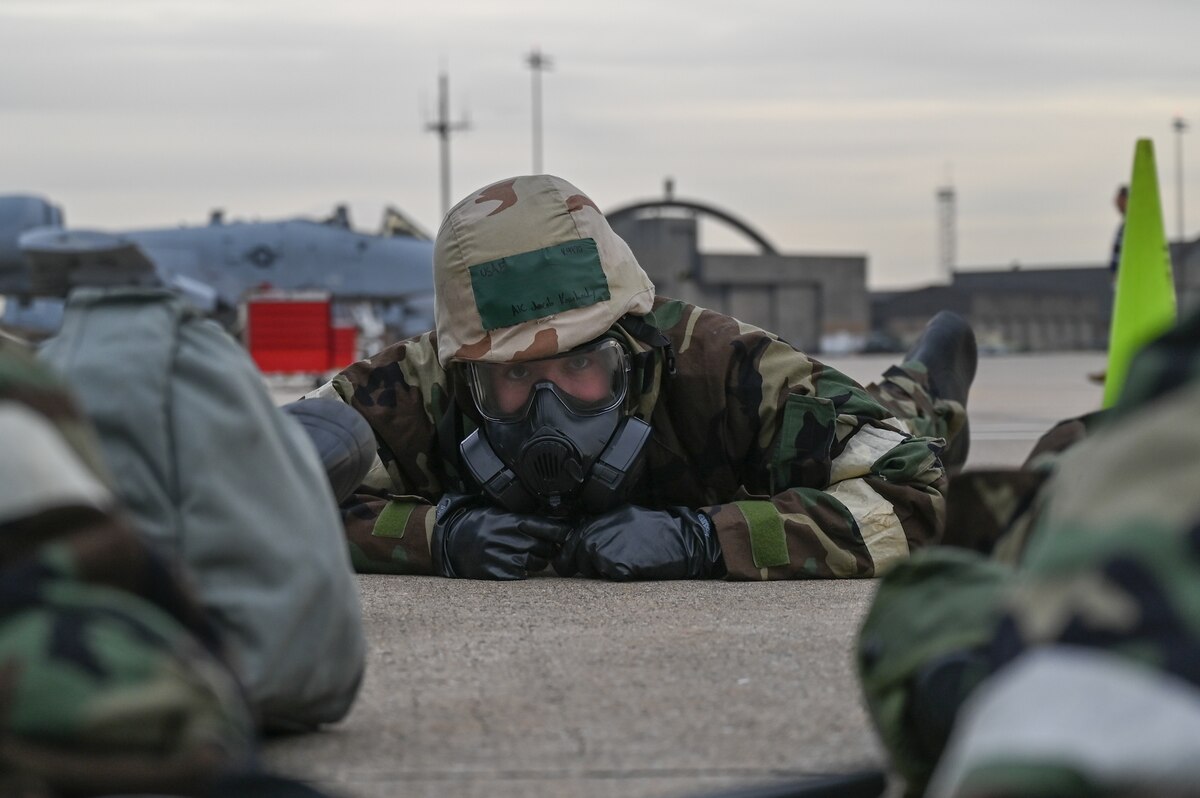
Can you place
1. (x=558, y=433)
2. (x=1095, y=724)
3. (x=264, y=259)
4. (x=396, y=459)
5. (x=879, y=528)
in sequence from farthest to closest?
(x=264, y=259) < (x=396, y=459) < (x=879, y=528) < (x=558, y=433) < (x=1095, y=724)

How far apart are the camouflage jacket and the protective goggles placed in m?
0.12

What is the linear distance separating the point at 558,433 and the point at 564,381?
17 centimetres

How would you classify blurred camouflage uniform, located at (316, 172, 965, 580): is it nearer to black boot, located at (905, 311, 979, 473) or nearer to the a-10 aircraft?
black boot, located at (905, 311, 979, 473)

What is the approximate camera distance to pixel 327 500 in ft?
6.67

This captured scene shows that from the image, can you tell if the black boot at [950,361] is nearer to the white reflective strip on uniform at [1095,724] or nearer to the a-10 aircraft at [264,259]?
the white reflective strip on uniform at [1095,724]

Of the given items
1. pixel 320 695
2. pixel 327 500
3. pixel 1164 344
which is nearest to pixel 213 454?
pixel 327 500

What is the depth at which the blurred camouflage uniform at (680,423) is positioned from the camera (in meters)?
3.80

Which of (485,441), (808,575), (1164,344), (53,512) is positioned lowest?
(808,575)

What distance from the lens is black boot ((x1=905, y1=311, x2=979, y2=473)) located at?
242 inches

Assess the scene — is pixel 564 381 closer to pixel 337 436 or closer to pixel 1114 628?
pixel 337 436

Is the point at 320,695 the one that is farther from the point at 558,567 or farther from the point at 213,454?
the point at 558,567

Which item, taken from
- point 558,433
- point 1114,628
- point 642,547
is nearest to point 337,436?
point 558,433

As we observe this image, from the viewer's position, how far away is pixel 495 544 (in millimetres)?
3787

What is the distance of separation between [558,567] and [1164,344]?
267cm
